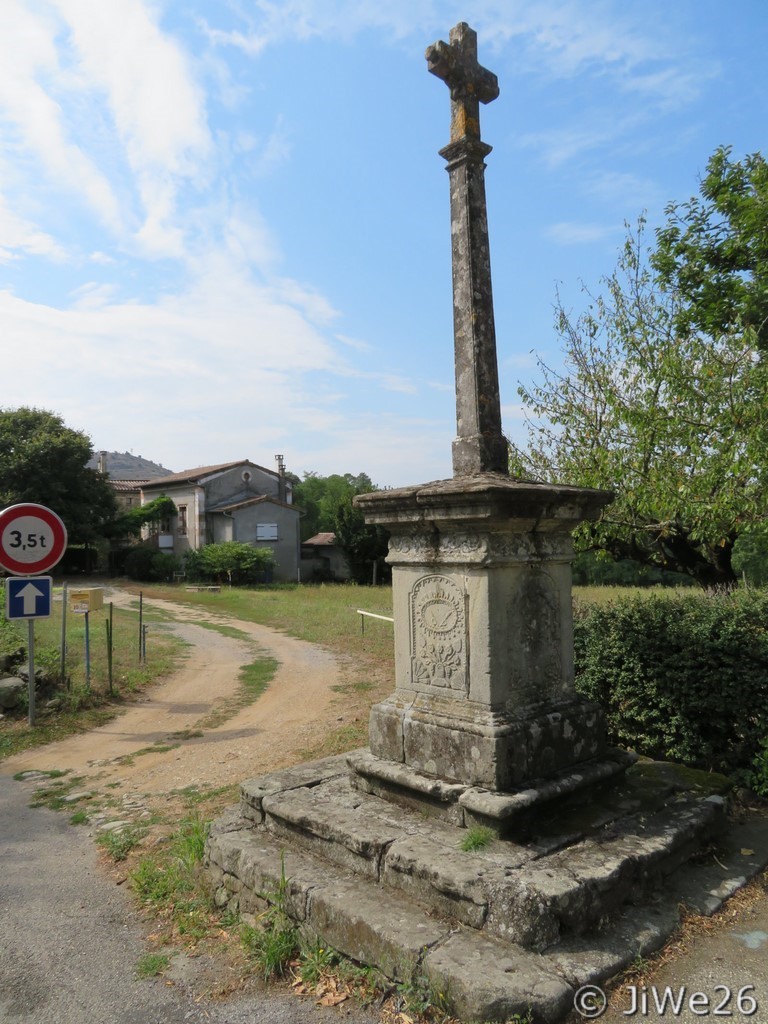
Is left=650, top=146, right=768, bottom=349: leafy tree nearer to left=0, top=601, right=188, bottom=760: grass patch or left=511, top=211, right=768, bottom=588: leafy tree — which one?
left=511, top=211, right=768, bottom=588: leafy tree

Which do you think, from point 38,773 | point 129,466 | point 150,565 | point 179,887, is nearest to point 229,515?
point 150,565

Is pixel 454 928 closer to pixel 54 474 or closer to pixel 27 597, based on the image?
pixel 27 597

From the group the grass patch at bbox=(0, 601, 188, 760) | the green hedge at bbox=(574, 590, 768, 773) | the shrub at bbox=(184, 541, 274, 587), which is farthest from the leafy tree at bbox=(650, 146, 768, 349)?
the shrub at bbox=(184, 541, 274, 587)

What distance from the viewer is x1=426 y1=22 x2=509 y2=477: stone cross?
420 centimetres

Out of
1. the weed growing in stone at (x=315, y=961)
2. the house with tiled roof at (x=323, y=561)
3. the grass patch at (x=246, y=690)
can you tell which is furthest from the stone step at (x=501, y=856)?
the house with tiled roof at (x=323, y=561)

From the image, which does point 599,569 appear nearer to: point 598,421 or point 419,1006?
point 598,421

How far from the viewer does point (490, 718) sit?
12.1ft

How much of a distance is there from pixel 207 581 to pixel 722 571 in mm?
26695

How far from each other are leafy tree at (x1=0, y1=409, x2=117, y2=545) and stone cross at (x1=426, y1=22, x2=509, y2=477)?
1222 inches

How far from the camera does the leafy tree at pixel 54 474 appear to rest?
31438 millimetres

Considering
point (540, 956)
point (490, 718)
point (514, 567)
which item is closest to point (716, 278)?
point (514, 567)

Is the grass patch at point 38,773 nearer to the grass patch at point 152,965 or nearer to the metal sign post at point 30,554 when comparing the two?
the metal sign post at point 30,554

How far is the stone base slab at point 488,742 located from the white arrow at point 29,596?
15.8ft

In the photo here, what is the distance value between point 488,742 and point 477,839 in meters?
0.47
